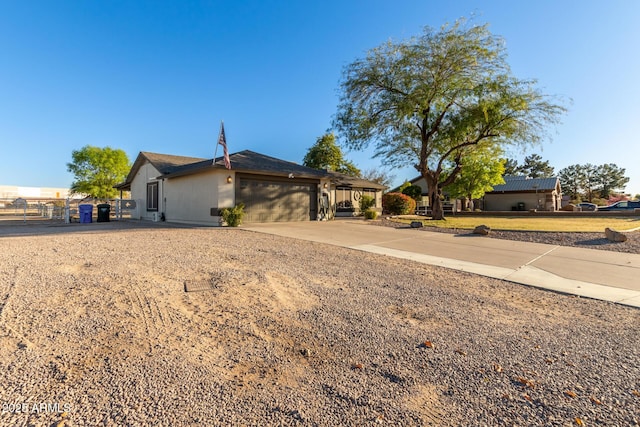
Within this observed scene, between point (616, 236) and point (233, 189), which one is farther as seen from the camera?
point (233, 189)

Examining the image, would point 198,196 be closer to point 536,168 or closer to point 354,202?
point 354,202

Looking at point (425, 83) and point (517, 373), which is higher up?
point (425, 83)

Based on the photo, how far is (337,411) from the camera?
189 cm

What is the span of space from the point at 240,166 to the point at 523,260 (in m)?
11.5

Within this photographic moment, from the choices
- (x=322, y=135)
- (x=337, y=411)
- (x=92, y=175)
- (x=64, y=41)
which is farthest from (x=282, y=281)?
(x=92, y=175)

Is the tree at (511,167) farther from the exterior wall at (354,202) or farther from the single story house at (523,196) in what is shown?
the exterior wall at (354,202)

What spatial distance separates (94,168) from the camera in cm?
4206

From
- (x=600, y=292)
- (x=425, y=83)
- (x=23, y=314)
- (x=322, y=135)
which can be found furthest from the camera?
(x=322, y=135)

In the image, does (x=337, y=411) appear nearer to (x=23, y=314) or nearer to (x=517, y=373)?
(x=517, y=373)

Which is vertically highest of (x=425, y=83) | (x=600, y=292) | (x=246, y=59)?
(x=246, y=59)

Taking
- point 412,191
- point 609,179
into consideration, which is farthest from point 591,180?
point 412,191

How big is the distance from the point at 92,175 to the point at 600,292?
174 ft

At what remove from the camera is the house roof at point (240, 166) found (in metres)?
14.1

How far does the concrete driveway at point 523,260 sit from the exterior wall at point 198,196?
5.15 metres
